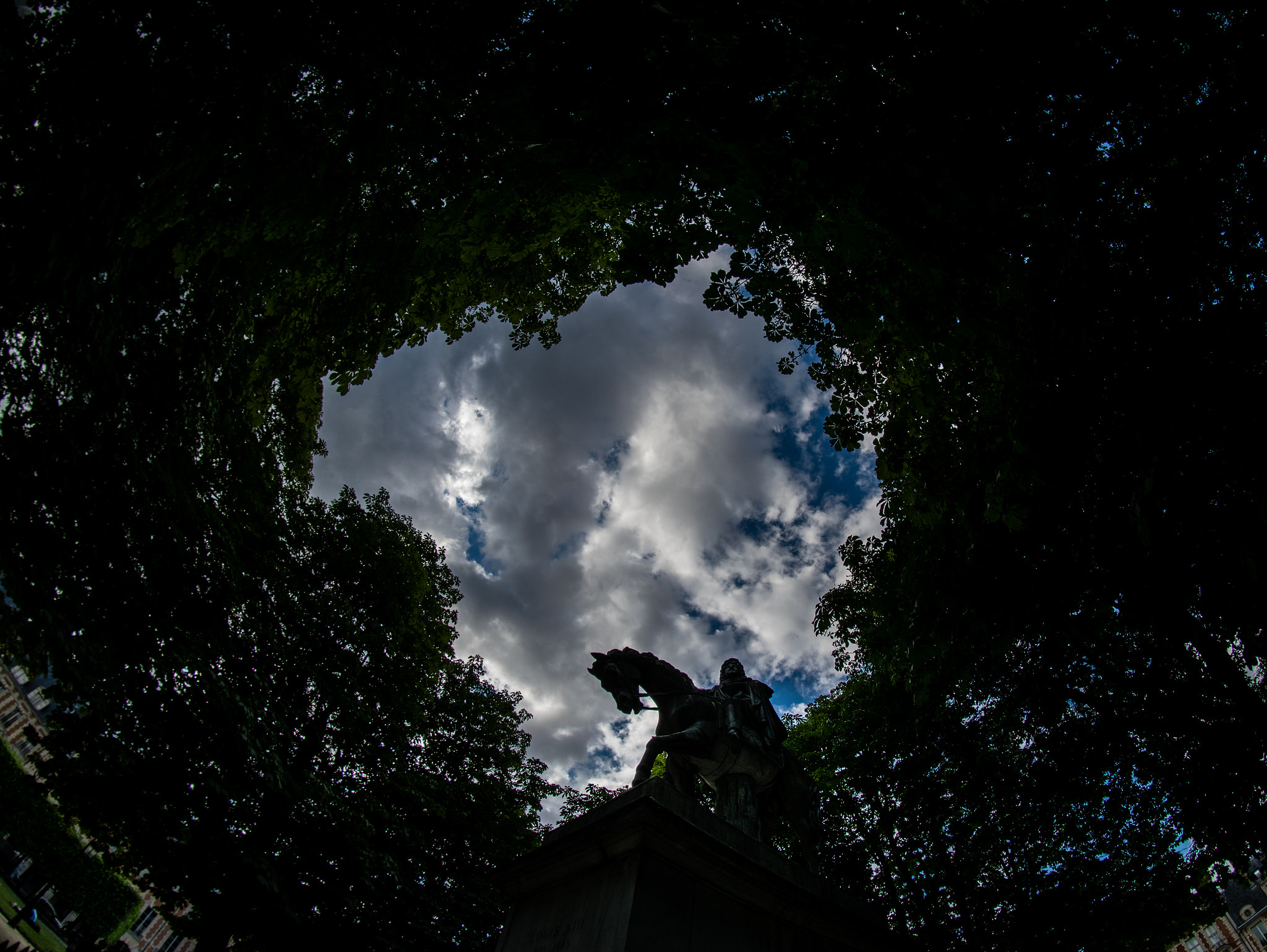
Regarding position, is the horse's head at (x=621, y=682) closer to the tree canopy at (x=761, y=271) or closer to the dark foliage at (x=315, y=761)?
the tree canopy at (x=761, y=271)

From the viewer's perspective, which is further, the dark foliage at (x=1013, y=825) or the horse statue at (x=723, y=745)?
the dark foliage at (x=1013, y=825)

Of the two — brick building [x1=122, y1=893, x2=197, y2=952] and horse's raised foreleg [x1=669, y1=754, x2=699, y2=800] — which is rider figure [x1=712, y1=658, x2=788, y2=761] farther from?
brick building [x1=122, y1=893, x2=197, y2=952]

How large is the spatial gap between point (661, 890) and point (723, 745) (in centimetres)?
166

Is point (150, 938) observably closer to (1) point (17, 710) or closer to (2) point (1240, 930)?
(1) point (17, 710)

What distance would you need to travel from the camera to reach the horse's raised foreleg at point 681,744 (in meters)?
4.71

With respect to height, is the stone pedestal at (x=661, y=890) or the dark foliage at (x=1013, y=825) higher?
the dark foliage at (x=1013, y=825)

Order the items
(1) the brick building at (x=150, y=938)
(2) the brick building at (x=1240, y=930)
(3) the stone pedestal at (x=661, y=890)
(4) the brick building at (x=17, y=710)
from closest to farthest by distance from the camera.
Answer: (3) the stone pedestal at (x=661, y=890) → (2) the brick building at (x=1240, y=930) → (4) the brick building at (x=17, y=710) → (1) the brick building at (x=150, y=938)

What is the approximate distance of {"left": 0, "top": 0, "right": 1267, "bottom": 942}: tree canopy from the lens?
3.72 m

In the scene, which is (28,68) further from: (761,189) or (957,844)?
(957,844)

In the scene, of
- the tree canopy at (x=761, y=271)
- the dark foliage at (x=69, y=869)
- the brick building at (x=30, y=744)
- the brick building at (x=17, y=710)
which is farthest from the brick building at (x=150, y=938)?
the tree canopy at (x=761, y=271)

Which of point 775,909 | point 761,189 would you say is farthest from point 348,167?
point 775,909

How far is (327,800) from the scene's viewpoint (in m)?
8.60

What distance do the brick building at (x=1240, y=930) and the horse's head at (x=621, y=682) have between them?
169ft

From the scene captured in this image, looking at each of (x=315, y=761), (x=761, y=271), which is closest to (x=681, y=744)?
(x=761, y=271)
